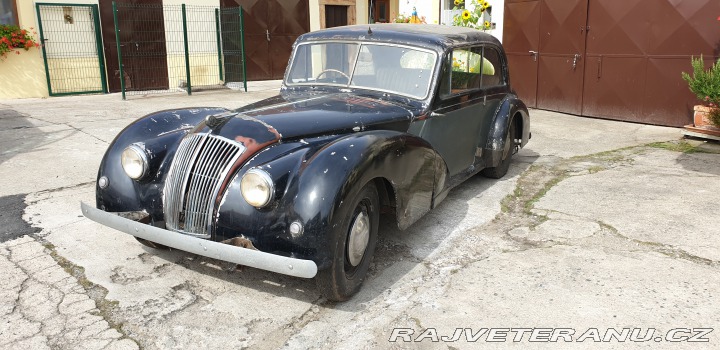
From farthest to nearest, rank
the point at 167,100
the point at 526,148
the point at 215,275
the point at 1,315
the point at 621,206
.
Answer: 1. the point at 167,100
2. the point at 526,148
3. the point at 621,206
4. the point at 215,275
5. the point at 1,315

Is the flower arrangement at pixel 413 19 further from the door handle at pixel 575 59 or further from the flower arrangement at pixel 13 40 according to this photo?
the flower arrangement at pixel 13 40

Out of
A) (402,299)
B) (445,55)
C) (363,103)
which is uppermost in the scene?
(445,55)

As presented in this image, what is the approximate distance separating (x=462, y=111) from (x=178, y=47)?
34.2 ft

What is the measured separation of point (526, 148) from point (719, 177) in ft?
7.61

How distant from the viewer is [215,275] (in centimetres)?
359

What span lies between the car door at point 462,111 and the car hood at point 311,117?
0.28 meters

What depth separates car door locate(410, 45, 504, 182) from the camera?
452 cm

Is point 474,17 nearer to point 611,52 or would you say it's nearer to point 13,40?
point 611,52

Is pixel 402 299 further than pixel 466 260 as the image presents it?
No

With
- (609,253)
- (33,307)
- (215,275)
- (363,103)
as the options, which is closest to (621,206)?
(609,253)

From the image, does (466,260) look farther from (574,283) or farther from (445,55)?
(445,55)

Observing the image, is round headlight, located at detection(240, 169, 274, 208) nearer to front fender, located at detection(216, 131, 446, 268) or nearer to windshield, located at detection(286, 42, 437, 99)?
front fender, located at detection(216, 131, 446, 268)

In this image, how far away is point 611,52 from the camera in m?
9.32

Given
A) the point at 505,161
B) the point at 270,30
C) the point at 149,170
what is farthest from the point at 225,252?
the point at 270,30
